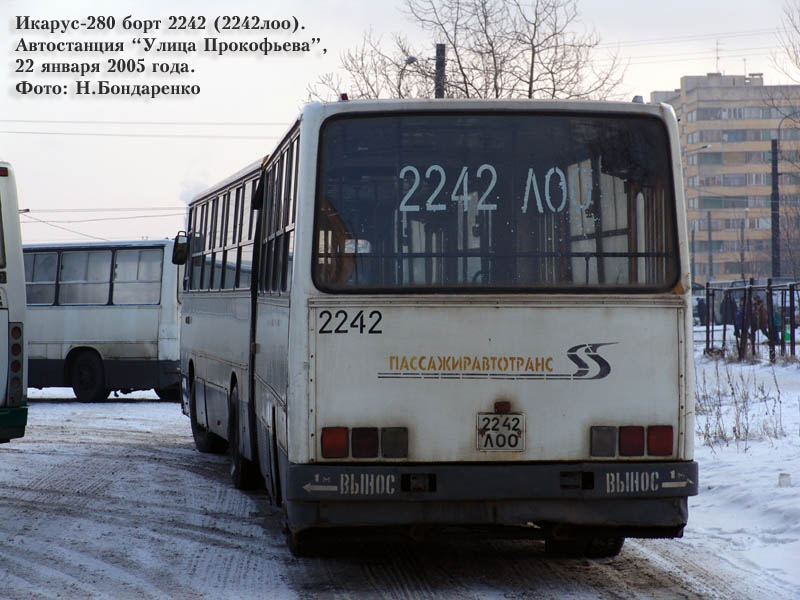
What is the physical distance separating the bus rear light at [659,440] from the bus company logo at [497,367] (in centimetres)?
42

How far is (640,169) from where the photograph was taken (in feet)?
26.6

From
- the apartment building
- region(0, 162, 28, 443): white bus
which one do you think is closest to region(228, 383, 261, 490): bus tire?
region(0, 162, 28, 443): white bus

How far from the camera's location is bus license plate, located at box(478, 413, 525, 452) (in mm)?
7762

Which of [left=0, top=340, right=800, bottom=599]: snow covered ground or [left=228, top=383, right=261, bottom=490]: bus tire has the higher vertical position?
[left=228, top=383, right=261, bottom=490]: bus tire

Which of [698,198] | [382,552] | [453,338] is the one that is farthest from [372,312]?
[698,198]

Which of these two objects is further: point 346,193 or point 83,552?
point 83,552

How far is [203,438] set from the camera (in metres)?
15.9

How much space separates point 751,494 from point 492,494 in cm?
413

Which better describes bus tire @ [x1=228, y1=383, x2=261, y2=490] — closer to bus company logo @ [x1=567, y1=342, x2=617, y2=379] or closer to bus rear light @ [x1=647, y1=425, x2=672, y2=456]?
bus company logo @ [x1=567, y1=342, x2=617, y2=379]

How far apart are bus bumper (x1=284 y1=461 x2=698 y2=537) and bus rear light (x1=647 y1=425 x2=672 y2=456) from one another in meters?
0.07

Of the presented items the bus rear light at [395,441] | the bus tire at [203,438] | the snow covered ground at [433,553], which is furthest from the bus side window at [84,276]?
the bus rear light at [395,441]

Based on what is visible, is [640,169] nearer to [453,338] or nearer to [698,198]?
[453,338]

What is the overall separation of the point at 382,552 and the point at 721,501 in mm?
3405

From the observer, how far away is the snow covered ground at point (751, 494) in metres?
8.91
